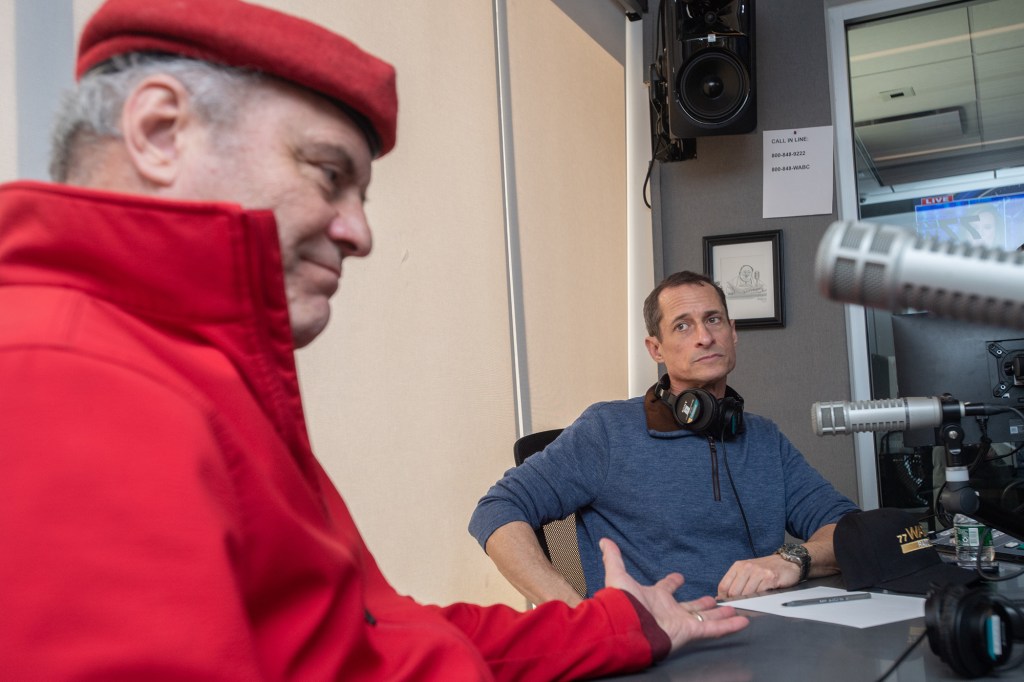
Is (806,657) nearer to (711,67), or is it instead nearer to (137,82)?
(137,82)

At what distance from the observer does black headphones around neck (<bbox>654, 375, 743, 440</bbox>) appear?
2115 mm

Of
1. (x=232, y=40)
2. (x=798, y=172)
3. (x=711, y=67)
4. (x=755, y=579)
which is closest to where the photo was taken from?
(x=232, y=40)

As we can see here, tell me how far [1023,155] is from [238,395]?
4.23 m

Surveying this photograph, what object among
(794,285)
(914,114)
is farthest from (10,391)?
(914,114)

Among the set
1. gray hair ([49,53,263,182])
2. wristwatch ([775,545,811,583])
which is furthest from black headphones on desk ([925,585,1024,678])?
gray hair ([49,53,263,182])

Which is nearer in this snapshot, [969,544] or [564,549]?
[969,544]

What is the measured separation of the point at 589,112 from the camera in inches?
144

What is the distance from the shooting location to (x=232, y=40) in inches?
28.6

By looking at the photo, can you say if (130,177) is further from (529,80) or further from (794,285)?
(794,285)

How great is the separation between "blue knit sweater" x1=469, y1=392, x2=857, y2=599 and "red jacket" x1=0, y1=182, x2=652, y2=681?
50.7 inches

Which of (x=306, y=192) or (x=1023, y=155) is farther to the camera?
(x=1023, y=155)

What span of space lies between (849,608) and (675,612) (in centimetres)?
33

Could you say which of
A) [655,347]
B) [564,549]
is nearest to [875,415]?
[564,549]

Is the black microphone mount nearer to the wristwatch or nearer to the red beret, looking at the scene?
the wristwatch
